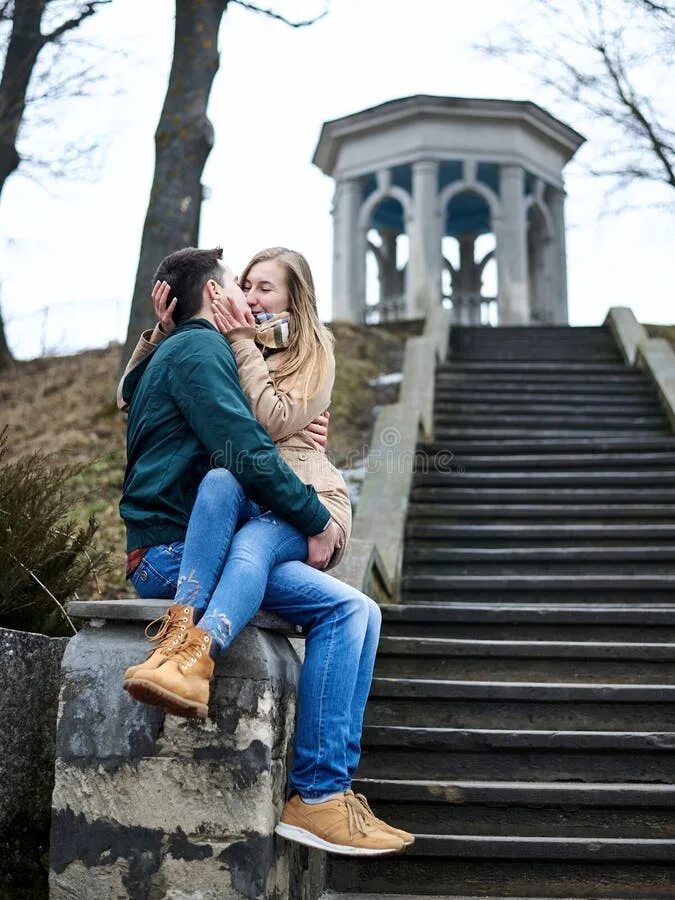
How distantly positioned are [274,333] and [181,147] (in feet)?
23.9

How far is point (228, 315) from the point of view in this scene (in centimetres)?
319

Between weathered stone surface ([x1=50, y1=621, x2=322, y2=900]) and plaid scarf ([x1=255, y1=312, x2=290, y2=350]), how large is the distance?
1.03 m

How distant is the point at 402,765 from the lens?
168 inches

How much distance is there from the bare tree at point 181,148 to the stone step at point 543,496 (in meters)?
3.45

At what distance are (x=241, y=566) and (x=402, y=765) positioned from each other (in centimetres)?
182

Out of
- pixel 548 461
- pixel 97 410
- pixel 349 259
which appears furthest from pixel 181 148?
pixel 349 259

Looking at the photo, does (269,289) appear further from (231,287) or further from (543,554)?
(543,554)

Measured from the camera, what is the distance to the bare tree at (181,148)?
9.89 m

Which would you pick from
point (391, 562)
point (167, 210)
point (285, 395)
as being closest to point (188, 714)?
point (285, 395)

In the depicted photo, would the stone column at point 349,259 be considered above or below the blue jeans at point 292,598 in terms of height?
above

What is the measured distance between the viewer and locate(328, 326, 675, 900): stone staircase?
3732mm

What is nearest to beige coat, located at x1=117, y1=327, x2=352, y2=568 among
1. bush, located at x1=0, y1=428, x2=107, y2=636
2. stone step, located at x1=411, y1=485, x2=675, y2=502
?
bush, located at x1=0, y1=428, x2=107, y2=636

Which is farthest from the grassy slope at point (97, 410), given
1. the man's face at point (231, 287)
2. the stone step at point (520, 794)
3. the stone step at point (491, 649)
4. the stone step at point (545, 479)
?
the man's face at point (231, 287)

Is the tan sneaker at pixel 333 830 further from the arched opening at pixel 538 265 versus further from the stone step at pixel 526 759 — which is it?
the arched opening at pixel 538 265
